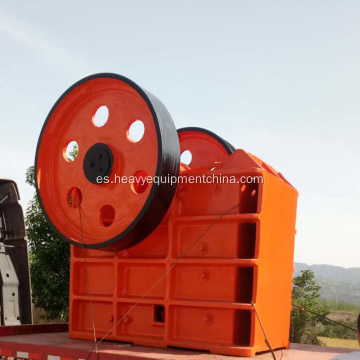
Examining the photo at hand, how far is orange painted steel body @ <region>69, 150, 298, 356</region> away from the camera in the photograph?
13.8 ft

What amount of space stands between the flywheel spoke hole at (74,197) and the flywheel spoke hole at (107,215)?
23 cm

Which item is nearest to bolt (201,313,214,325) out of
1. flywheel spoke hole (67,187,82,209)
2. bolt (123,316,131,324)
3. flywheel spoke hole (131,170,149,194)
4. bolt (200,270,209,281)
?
bolt (200,270,209,281)

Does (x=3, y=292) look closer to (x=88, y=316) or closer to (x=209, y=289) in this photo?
(x=88, y=316)

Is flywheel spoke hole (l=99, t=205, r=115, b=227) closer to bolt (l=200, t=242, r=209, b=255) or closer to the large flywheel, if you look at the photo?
the large flywheel

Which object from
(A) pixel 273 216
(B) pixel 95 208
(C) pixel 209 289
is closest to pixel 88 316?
(B) pixel 95 208

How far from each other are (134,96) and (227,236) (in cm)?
144

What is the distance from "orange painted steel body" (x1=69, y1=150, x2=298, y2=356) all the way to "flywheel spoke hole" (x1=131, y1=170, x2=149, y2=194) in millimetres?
298

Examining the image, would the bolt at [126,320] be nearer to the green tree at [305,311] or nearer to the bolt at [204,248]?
the bolt at [204,248]

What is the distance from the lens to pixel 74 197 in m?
4.96

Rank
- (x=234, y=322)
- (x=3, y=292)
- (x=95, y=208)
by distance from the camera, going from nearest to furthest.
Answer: (x=234, y=322), (x=95, y=208), (x=3, y=292)

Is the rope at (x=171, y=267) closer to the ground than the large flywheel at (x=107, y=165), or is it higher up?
closer to the ground

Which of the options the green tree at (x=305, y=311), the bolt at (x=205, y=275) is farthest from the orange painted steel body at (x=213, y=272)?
the green tree at (x=305, y=311)

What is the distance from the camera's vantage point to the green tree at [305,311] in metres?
16.0

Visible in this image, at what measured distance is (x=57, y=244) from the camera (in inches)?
591
